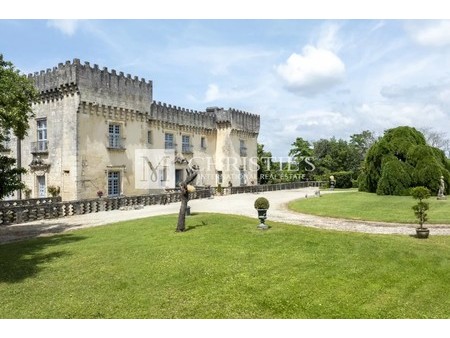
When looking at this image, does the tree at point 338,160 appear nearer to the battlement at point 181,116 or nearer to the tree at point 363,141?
the tree at point 363,141

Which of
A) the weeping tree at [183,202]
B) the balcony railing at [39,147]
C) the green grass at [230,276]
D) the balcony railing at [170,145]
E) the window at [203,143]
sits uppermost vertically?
the window at [203,143]

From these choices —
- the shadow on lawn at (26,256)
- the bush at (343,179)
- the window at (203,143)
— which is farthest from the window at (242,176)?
the shadow on lawn at (26,256)

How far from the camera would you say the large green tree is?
30000mm

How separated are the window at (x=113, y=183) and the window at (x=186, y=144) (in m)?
9.12

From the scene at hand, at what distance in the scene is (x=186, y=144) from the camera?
3609 cm

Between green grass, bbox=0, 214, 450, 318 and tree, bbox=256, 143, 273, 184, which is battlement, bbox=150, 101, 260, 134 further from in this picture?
green grass, bbox=0, 214, 450, 318

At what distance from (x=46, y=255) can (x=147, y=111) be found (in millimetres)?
19887

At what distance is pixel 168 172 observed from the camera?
32.9 meters

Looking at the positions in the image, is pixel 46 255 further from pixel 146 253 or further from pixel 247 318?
pixel 247 318

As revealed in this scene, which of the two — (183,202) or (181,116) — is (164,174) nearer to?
(181,116)

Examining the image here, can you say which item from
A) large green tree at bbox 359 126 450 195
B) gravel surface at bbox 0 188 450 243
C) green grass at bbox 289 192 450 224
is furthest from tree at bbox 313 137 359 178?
gravel surface at bbox 0 188 450 243

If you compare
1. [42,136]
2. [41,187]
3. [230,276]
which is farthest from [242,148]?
[230,276]

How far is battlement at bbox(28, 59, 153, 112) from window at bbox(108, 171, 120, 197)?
5136mm

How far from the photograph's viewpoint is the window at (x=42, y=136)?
84.9ft
